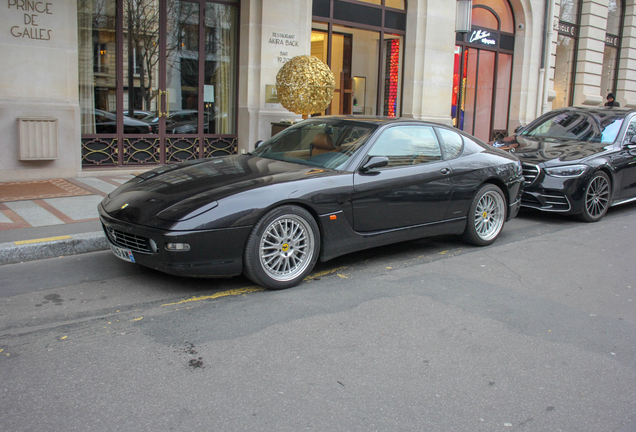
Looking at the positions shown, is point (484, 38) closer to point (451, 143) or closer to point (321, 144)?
point (451, 143)

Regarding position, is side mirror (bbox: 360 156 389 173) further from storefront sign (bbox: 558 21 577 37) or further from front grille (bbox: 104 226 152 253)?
storefront sign (bbox: 558 21 577 37)

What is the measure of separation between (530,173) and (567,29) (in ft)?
50.5

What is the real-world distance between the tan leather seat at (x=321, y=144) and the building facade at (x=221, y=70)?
5684 mm

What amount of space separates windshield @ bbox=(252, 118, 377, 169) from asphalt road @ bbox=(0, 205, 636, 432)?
1070mm

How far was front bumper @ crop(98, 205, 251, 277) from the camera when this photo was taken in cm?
450

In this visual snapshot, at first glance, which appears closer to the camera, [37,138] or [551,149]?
[551,149]

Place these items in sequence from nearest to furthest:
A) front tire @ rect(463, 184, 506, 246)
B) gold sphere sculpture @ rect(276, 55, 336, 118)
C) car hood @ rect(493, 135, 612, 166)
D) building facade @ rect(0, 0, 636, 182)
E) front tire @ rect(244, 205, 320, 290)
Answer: front tire @ rect(244, 205, 320, 290), front tire @ rect(463, 184, 506, 246), car hood @ rect(493, 135, 612, 166), building facade @ rect(0, 0, 636, 182), gold sphere sculpture @ rect(276, 55, 336, 118)

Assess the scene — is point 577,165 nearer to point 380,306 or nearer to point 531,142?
point 531,142

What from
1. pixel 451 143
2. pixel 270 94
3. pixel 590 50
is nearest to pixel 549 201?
pixel 451 143

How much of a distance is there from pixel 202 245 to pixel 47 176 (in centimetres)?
641

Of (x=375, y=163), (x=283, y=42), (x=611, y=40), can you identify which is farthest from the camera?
(x=611, y=40)

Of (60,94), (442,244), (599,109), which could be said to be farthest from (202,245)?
(599,109)

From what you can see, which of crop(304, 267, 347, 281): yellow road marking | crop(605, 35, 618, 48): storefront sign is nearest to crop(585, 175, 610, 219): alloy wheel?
crop(304, 267, 347, 281): yellow road marking

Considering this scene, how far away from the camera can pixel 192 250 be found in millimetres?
4504
